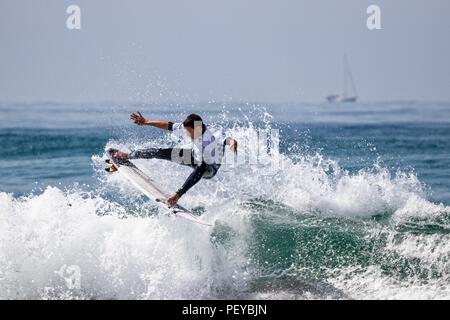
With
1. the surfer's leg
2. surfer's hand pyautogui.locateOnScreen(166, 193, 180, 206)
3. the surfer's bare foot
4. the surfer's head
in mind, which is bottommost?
surfer's hand pyautogui.locateOnScreen(166, 193, 180, 206)

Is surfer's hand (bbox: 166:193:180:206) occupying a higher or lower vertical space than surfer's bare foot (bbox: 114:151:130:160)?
lower

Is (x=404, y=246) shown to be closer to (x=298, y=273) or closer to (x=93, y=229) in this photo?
(x=298, y=273)

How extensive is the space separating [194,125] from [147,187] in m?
1.71

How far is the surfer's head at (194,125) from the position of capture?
404 inches

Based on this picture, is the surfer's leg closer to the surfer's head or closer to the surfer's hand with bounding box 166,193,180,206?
the surfer's hand with bounding box 166,193,180,206

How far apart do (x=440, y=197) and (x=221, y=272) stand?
8.38 meters

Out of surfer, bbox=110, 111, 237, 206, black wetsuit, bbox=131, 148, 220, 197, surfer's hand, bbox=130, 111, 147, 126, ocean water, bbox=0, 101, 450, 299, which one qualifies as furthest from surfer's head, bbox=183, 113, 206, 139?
ocean water, bbox=0, 101, 450, 299

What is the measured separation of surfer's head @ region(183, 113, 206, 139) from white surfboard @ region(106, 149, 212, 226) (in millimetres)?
1188

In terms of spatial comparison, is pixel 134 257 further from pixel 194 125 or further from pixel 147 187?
pixel 194 125

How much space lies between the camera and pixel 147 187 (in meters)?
11.4

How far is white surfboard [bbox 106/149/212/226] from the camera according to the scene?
1027cm

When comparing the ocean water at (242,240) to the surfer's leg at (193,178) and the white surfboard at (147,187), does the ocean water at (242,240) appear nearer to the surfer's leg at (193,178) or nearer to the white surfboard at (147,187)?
the white surfboard at (147,187)
